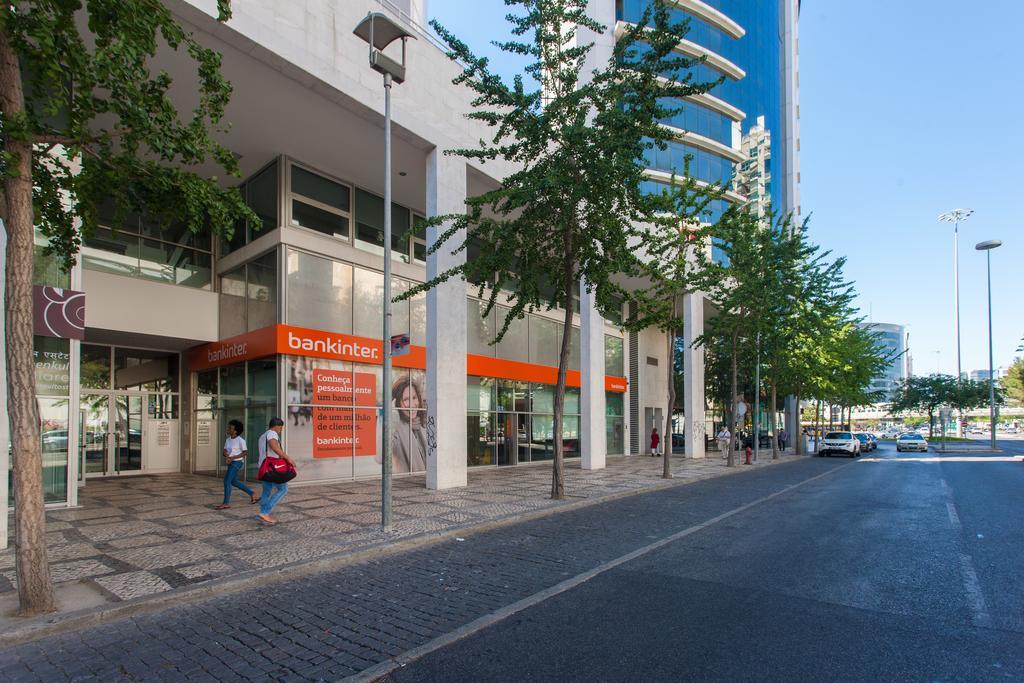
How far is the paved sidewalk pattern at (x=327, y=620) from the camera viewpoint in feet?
13.5

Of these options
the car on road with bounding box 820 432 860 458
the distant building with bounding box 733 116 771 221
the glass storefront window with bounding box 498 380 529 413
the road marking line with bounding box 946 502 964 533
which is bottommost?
the car on road with bounding box 820 432 860 458

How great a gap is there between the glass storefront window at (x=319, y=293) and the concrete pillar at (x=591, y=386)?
319 inches

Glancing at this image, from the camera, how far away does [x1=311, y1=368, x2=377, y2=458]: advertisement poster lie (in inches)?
602

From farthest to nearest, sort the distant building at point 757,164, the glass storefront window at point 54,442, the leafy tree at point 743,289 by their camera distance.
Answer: the distant building at point 757,164 → the leafy tree at point 743,289 → the glass storefront window at point 54,442

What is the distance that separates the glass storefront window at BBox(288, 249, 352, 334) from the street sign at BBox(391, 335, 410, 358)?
22.5 feet

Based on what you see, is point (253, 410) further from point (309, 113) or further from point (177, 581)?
point (177, 581)

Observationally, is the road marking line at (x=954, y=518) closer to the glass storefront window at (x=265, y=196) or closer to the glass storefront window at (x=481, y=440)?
the glass storefront window at (x=481, y=440)

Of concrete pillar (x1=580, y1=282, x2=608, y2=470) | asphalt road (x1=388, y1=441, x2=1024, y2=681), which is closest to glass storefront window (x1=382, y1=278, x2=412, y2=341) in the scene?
concrete pillar (x1=580, y1=282, x2=608, y2=470)

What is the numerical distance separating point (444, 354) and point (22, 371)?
9.14 meters

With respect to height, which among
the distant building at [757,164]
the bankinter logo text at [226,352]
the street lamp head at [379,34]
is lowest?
the bankinter logo text at [226,352]

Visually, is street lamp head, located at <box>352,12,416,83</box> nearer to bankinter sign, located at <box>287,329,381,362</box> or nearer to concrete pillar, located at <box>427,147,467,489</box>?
concrete pillar, located at <box>427,147,467,489</box>

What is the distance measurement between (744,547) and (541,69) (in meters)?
10.1

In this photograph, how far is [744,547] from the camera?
7.83 metres

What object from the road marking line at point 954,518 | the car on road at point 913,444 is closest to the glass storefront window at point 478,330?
the road marking line at point 954,518
